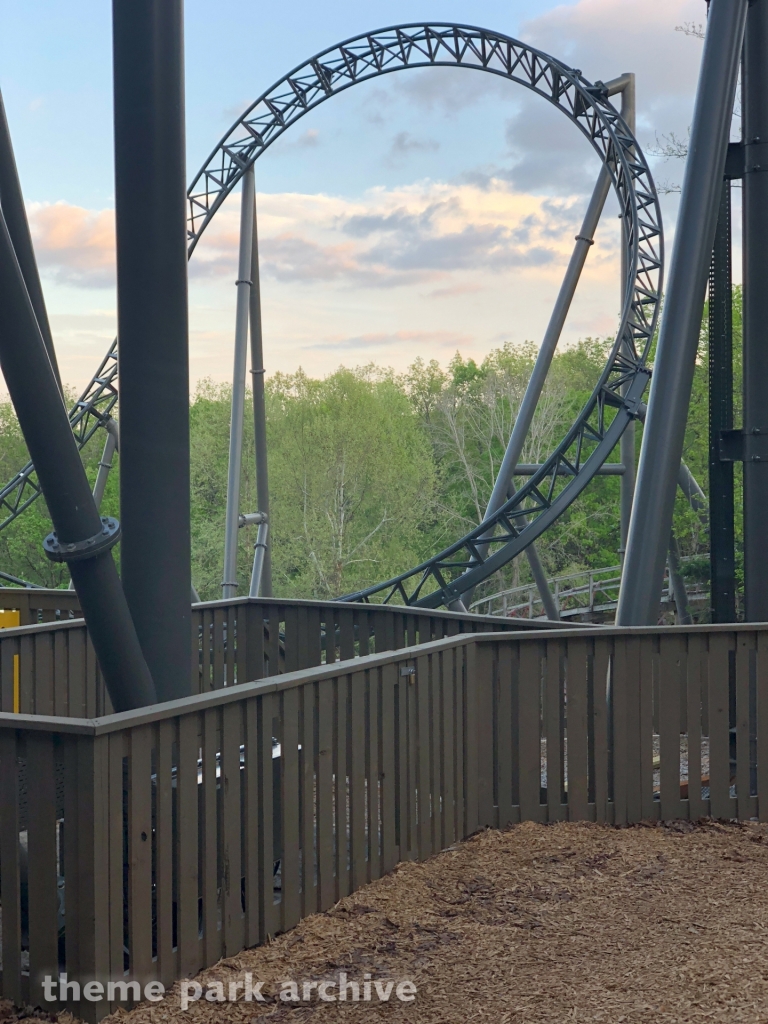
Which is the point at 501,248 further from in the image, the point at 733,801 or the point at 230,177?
the point at 733,801

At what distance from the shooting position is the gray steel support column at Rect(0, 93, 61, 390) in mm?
4234

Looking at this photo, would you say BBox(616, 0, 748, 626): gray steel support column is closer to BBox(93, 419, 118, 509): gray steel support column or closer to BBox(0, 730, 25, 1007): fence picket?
BBox(0, 730, 25, 1007): fence picket

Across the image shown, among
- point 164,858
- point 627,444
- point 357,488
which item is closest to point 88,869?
point 164,858

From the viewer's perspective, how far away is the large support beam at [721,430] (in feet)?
23.7

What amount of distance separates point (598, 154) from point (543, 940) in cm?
1371

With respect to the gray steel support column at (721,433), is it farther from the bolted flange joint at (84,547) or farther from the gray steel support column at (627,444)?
the gray steel support column at (627,444)

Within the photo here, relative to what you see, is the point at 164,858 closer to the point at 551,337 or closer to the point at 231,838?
the point at 231,838

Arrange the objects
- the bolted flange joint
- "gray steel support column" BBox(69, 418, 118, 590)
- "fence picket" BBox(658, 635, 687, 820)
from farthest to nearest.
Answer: "gray steel support column" BBox(69, 418, 118, 590), "fence picket" BBox(658, 635, 687, 820), the bolted flange joint

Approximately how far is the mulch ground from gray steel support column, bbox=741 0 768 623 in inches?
102

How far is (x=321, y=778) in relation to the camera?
3926 millimetres

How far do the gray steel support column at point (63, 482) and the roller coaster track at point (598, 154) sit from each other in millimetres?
9102

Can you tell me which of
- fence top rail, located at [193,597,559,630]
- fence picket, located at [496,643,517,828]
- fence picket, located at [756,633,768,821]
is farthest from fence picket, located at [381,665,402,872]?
fence picket, located at [756,633,768,821]

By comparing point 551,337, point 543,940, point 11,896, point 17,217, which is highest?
point 551,337

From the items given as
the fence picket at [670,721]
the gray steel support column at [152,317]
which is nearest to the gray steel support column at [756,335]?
the fence picket at [670,721]
